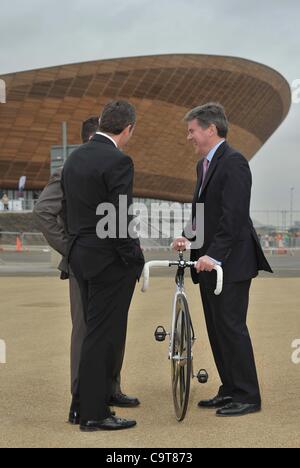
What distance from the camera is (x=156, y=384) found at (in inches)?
220

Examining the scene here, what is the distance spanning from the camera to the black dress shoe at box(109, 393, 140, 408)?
490 centimetres

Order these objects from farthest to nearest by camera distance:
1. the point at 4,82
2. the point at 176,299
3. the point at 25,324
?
the point at 4,82, the point at 25,324, the point at 176,299

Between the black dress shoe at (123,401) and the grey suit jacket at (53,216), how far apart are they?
0.97 metres

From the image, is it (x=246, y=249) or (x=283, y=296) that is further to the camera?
(x=283, y=296)

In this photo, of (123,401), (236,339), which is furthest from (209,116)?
(123,401)

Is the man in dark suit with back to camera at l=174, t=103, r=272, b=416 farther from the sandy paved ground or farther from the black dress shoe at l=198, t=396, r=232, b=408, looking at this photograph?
the sandy paved ground

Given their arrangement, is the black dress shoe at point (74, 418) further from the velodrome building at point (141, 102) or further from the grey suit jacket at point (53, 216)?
the velodrome building at point (141, 102)

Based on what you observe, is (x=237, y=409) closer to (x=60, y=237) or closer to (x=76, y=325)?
(x=76, y=325)

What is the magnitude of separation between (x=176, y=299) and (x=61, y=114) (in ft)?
150

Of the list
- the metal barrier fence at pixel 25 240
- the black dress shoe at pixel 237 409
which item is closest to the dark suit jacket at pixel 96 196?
the black dress shoe at pixel 237 409

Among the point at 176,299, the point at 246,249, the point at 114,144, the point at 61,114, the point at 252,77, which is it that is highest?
the point at 252,77

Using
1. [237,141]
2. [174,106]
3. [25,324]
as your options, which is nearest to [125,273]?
[25,324]

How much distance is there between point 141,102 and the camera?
5175 centimetres

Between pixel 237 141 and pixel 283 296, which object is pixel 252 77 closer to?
pixel 237 141
